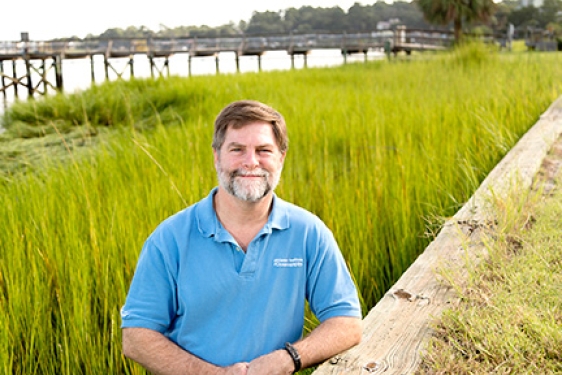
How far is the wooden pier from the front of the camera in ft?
105

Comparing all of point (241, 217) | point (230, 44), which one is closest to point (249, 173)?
point (241, 217)

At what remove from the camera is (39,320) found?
9.30 feet

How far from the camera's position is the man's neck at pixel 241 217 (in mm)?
1813

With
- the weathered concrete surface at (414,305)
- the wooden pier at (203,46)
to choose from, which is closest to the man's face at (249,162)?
the weathered concrete surface at (414,305)

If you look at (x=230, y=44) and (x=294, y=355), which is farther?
(x=230, y=44)

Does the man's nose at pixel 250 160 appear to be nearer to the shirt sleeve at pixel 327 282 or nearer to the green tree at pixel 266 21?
the shirt sleeve at pixel 327 282

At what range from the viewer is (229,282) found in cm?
179

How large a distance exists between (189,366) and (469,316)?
1.04 metres

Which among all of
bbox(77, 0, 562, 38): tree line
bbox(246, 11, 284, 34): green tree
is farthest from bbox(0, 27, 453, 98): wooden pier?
bbox(246, 11, 284, 34): green tree

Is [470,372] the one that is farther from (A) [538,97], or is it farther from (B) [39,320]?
(A) [538,97]

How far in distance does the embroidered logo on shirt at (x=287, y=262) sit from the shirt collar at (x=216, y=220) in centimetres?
9

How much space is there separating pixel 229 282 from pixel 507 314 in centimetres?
109

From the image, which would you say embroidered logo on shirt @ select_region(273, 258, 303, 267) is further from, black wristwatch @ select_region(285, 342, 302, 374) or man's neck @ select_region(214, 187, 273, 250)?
black wristwatch @ select_region(285, 342, 302, 374)

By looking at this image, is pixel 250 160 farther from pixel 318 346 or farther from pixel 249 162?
pixel 318 346
